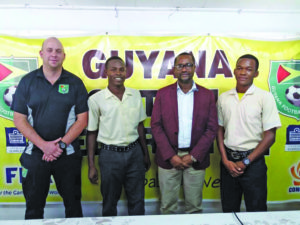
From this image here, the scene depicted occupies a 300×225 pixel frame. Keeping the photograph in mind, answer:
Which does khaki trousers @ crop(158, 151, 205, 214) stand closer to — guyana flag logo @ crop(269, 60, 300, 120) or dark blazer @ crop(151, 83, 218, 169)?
dark blazer @ crop(151, 83, 218, 169)

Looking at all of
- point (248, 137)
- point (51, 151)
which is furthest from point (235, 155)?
point (51, 151)

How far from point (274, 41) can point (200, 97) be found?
40.3 inches

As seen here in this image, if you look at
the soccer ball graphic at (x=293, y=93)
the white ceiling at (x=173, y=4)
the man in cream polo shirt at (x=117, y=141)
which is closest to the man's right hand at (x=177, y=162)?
the man in cream polo shirt at (x=117, y=141)

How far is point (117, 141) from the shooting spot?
186 centimetres

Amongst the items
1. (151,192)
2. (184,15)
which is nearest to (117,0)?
(184,15)

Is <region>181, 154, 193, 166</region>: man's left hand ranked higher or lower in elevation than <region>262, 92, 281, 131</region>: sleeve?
lower

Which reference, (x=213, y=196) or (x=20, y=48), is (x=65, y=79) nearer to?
(x=20, y=48)

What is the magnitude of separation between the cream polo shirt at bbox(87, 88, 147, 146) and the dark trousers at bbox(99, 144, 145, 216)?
99 mm

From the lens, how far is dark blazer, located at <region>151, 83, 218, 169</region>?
1.81 metres

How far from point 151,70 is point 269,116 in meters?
1.06

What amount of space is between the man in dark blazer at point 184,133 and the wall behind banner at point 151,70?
16.0 inches

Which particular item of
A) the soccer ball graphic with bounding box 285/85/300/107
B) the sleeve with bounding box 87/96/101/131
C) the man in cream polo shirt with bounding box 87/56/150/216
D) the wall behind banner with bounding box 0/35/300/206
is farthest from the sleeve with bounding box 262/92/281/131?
the sleeve with bounding box 87/96/101/131

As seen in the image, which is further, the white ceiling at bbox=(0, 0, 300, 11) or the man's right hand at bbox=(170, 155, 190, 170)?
the white ceiling at bbox=(0, 0, 300, 11)

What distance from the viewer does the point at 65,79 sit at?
1843 millimetres
